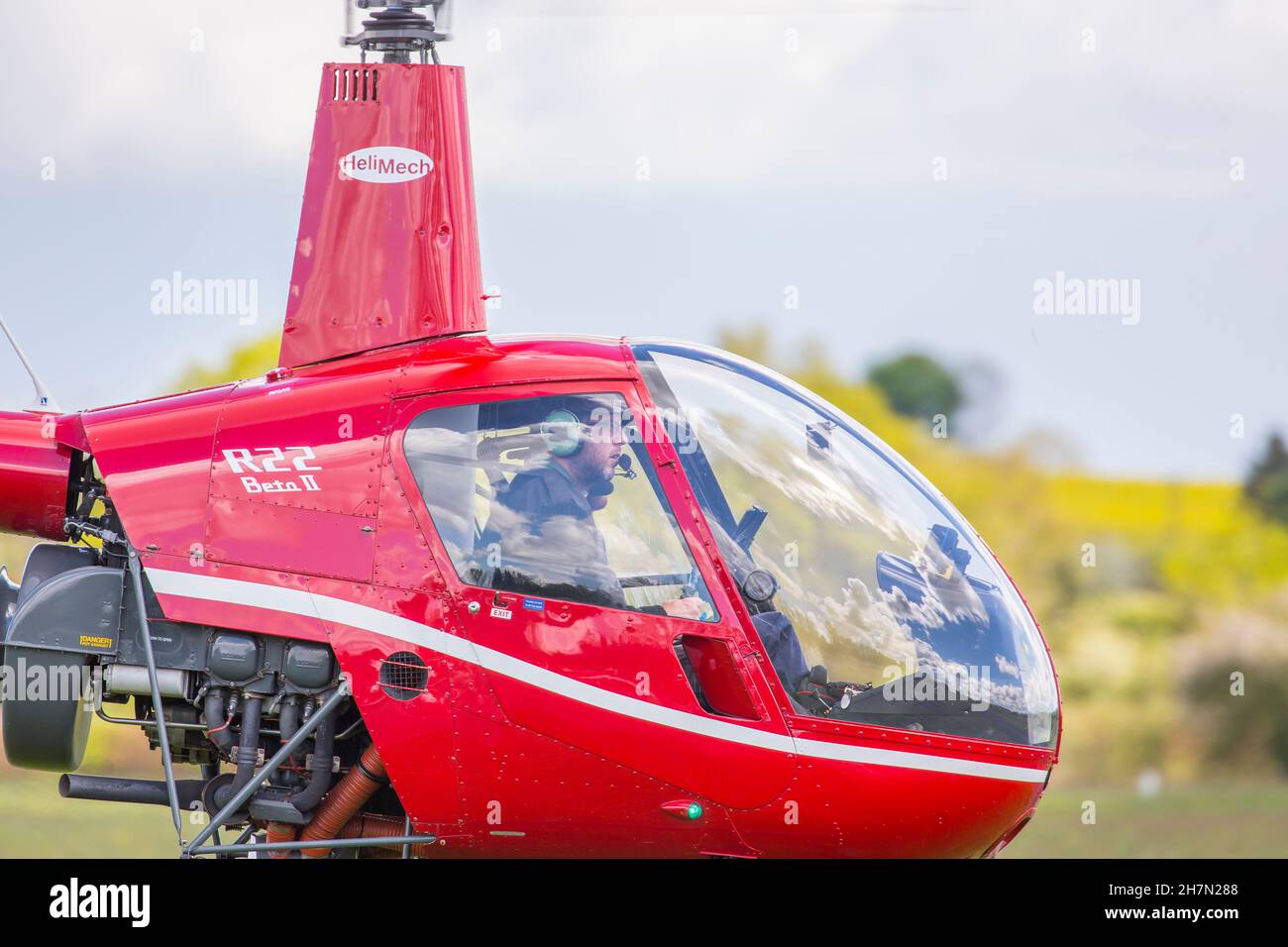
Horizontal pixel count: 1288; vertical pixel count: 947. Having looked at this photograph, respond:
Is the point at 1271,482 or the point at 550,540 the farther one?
the point at 1271,482

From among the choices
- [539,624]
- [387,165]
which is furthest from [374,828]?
[387,165]

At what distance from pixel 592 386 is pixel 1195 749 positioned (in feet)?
52.5

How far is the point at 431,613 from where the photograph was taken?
5.65m

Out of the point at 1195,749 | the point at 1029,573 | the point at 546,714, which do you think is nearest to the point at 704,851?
the point at 546,714

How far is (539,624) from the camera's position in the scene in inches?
222

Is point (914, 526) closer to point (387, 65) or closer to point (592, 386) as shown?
point (592, 386)

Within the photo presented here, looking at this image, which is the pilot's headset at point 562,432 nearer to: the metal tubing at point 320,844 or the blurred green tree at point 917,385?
the metal tubing at point 320,844

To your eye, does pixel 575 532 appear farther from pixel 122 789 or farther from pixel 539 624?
pixel 122 789

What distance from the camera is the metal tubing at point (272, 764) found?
18.8ft

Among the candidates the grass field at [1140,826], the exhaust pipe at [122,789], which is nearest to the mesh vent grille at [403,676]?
the exhaust pipe at [122,789]

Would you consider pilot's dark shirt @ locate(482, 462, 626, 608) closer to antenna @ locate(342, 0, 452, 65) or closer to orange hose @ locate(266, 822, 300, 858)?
orange hose @ locate(266, 822, 300, 858)

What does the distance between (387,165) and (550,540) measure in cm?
201

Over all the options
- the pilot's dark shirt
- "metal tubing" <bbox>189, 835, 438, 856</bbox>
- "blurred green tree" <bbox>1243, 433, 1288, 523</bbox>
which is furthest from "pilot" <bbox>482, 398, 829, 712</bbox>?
"blurred green tree" <bbox>1243, 433, 1288, 523</bbox>

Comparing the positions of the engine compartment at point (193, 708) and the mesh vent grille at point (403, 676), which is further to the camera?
the engine compartment at point (193, 708)
